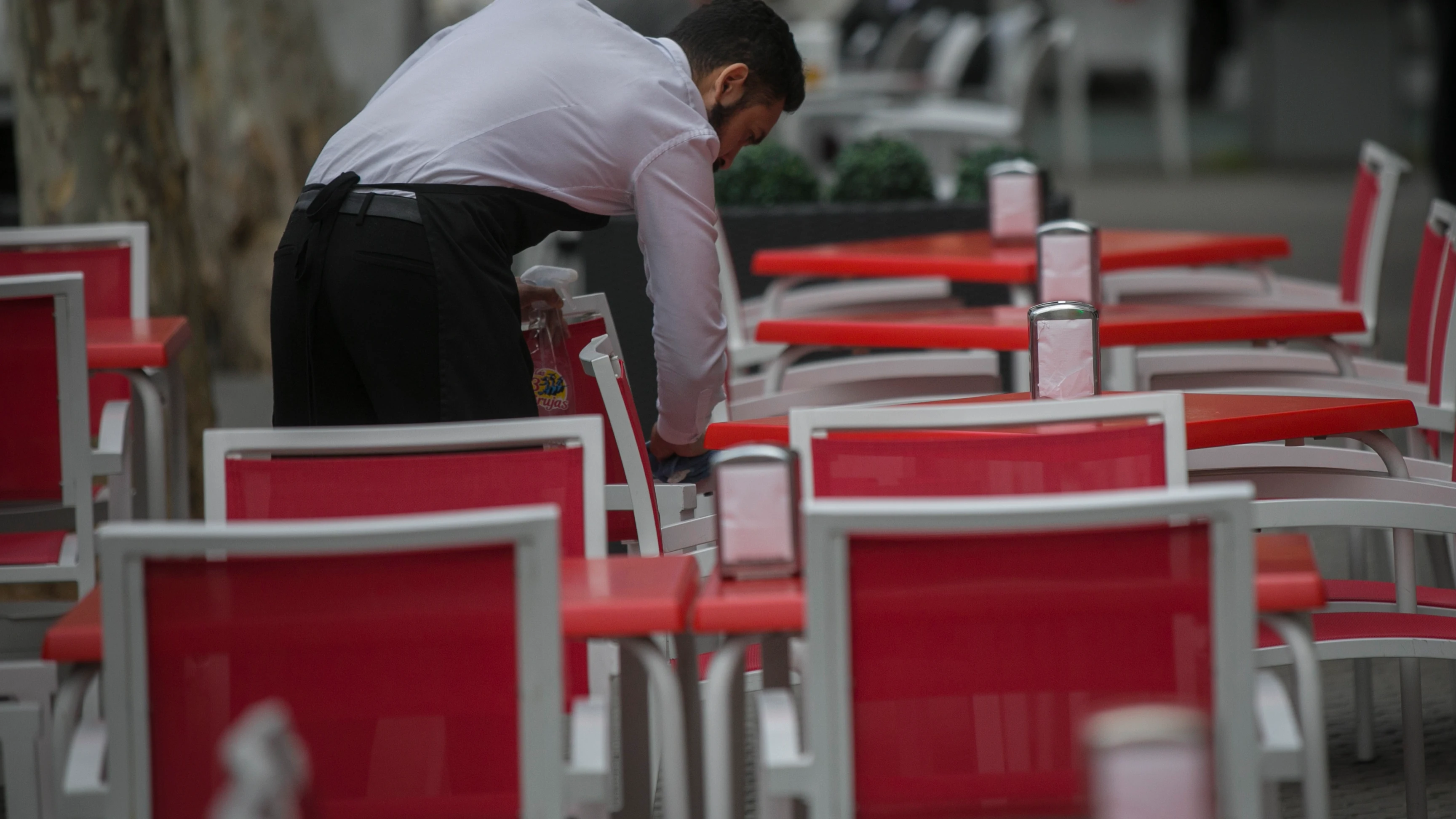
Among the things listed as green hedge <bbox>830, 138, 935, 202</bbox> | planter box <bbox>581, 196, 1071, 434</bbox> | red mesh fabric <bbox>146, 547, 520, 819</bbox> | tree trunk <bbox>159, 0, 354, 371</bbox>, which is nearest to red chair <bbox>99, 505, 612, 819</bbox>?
red mesh fabric <bbox>146, 547, 520, 819</bbox>

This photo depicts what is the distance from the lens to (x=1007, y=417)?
2.00 meters

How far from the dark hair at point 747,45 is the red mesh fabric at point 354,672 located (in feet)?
4.53

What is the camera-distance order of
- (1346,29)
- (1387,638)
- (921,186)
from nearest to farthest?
(1387,638) → (921,186) → (1346,29)

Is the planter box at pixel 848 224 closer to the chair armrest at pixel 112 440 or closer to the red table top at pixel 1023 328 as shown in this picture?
the red table top at pixel 1023 328

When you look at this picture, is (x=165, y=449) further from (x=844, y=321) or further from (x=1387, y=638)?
(x=1387, y=638)

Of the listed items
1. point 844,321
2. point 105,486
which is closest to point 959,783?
point 844,321

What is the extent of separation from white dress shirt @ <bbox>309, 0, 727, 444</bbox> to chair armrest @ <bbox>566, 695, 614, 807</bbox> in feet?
3.53

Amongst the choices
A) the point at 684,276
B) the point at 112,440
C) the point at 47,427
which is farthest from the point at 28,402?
the point at 684,276

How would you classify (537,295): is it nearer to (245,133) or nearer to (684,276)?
(684,276)

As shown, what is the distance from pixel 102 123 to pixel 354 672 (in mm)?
3213

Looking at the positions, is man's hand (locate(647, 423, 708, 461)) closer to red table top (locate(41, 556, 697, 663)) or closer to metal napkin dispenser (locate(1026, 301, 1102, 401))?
metal napkin dispenser (locate(1026, 301, 1102, 401))

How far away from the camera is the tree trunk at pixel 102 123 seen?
4.36 metres

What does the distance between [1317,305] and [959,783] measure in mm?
3086

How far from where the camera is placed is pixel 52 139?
4.44 m
